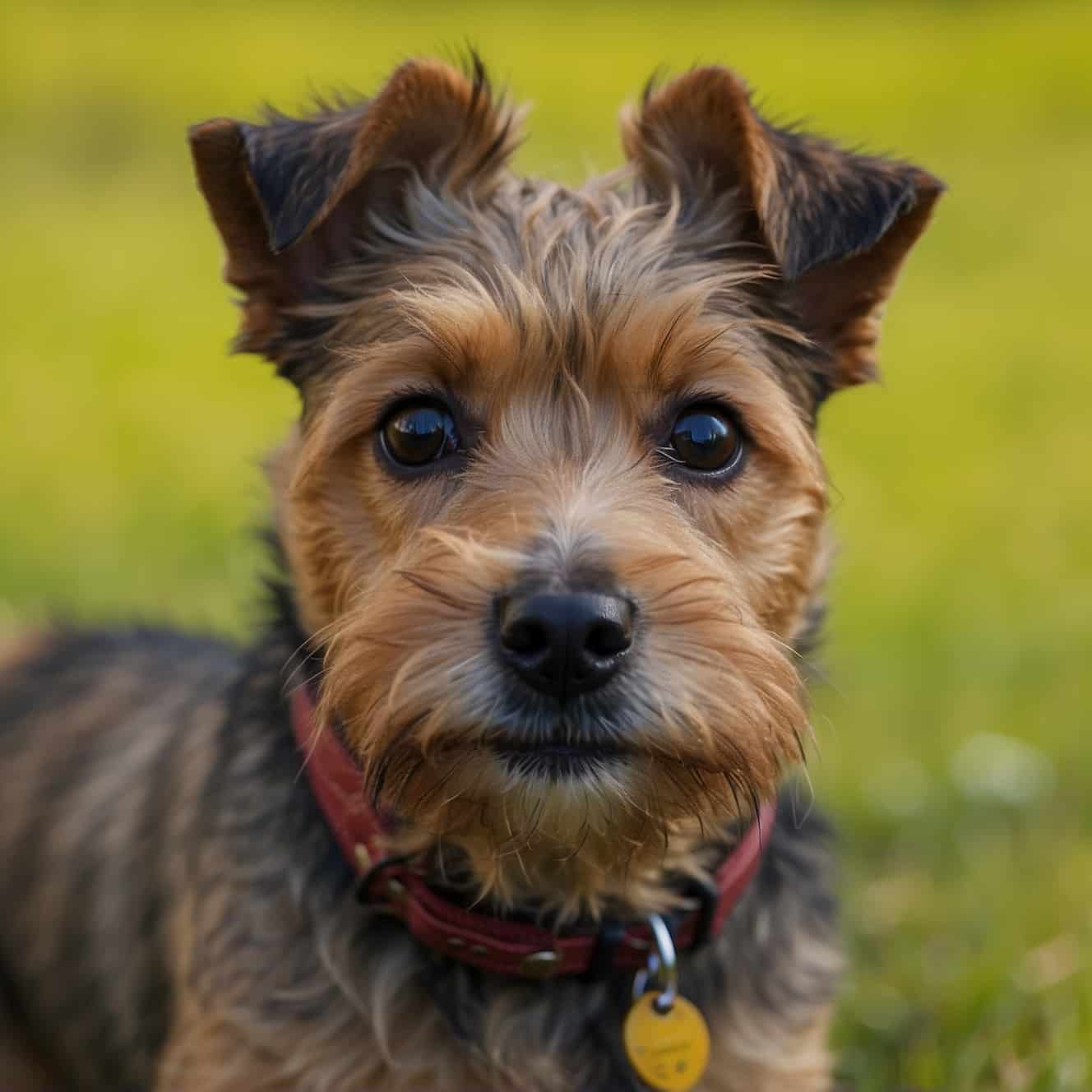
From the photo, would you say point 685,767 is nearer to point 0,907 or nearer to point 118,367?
point 0,907

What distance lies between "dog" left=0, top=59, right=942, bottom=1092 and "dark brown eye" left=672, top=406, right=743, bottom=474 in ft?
0.03

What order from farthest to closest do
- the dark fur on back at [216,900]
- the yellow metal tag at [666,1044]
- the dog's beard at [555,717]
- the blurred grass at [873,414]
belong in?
the blurred grass at [873,414]
the dark fur on back at [216,900]
the yellow metal tag at [666,1044]
the dog's beard at [555,717]

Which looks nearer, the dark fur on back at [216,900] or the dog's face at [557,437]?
the dog's face at [557,437]

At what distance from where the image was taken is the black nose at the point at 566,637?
146 inches

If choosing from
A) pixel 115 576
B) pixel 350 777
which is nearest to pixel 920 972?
pixel 350 777

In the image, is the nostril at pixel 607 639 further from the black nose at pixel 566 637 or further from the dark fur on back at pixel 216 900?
the dark fur on back at pixel 216 900

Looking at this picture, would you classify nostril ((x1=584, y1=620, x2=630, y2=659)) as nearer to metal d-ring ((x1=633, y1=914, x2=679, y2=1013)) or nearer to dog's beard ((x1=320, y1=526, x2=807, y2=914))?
dog's beard ((x1=320, y1=526, x2=807, y2=914))

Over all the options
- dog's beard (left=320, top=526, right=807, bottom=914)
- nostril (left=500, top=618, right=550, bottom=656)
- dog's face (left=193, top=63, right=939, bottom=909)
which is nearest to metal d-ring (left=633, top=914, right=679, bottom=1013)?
dog's face (left=193, top=63, right=939, bottom=909)

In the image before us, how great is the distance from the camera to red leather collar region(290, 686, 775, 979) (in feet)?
14.6

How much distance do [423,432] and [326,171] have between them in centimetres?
73

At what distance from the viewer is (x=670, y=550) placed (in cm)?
408

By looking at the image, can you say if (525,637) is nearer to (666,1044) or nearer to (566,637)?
(566,637)

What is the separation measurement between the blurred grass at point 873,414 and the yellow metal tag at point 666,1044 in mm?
1398

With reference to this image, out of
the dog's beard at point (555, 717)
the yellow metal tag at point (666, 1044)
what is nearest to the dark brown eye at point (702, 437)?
the dog's beard at point (555, 717)
